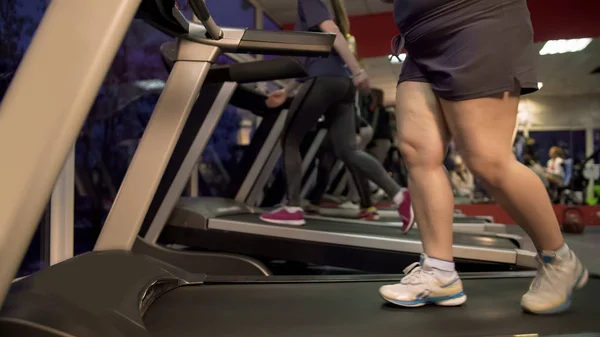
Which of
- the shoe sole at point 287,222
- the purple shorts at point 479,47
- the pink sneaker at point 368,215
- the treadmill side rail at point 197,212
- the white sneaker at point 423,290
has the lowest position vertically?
the treadmill side rail at point 197,212

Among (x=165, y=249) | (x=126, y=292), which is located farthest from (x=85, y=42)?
(x=165, y=249)

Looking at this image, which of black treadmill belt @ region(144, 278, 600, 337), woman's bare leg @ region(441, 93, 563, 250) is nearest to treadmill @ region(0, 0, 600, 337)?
black treadmill belt @ region(144, 278, 600, 337)

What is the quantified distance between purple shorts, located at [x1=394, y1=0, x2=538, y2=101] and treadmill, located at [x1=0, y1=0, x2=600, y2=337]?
0.37 meters

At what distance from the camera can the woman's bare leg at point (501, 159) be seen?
1.13 m

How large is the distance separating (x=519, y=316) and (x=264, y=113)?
2.54m

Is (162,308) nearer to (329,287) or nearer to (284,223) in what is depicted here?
(329,287)

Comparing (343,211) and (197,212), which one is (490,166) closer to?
(197,212)

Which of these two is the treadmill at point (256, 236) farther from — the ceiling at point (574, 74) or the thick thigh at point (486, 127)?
the ceiling at point (574, 74)

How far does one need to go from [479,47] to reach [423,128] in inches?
9.8

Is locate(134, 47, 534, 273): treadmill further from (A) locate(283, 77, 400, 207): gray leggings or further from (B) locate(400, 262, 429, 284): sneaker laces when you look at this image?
(B) locate(400, 262, 429, 284): sneaker laces

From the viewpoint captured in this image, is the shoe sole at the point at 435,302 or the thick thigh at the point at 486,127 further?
the shoe sole at the point at 435,302

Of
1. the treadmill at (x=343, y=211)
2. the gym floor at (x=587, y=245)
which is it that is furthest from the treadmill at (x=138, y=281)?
the treadmill at (x=343, y=211)

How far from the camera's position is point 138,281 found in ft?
4.11

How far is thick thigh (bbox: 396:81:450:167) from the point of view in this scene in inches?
49.2
